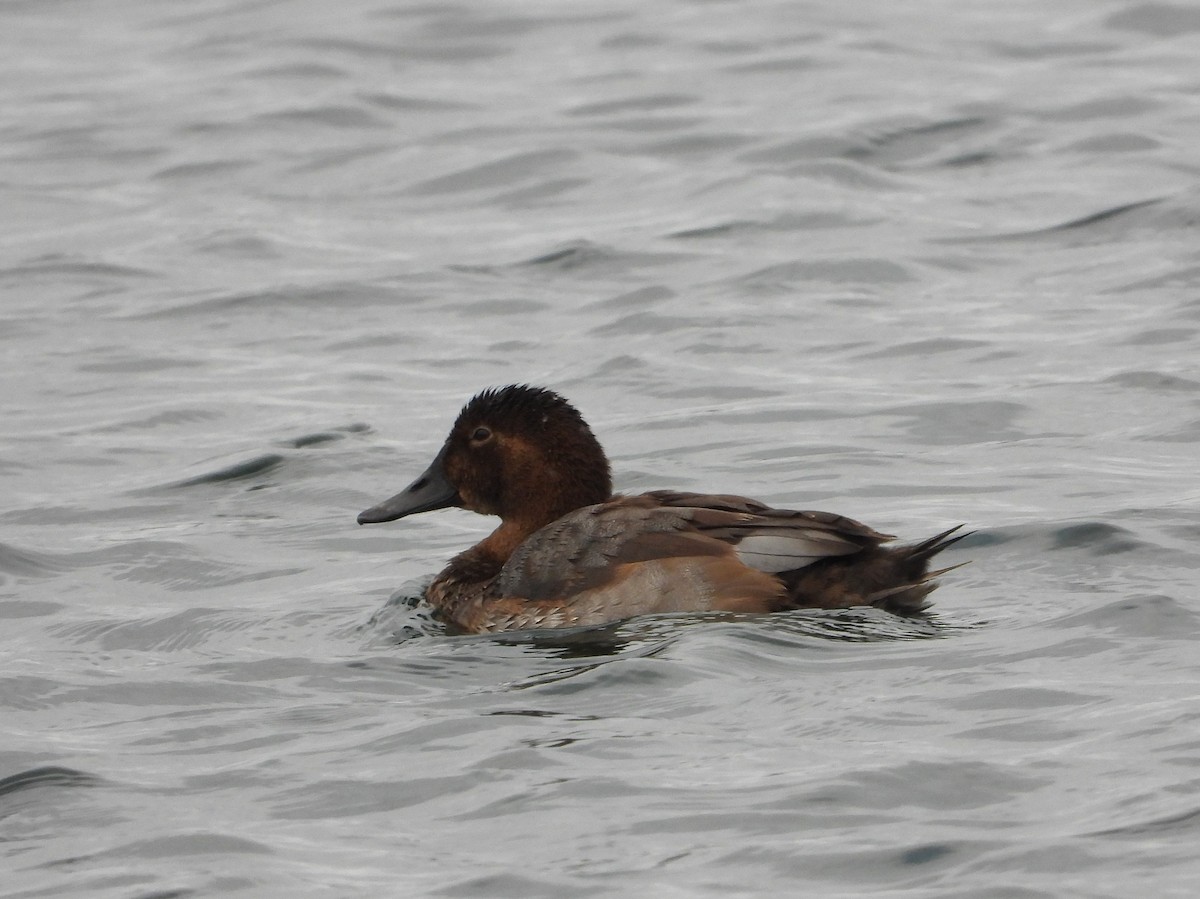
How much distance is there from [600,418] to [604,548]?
11.2 ft

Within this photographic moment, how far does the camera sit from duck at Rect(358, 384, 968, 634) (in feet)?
23.0

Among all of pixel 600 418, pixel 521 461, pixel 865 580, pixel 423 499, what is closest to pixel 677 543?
pixel 865 580

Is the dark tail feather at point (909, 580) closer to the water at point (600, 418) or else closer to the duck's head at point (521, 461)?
the water at point (600, 418)

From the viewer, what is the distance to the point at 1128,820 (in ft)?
17.4

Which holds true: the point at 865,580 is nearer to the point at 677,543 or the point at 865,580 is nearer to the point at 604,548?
the point at 677,543

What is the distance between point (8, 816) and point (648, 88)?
13317mm

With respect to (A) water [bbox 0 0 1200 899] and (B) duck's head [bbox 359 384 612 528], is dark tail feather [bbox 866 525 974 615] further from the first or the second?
(B) duck's head [bbox 359 384 612 528]

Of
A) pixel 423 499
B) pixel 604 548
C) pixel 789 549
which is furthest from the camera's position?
pixel 423 499

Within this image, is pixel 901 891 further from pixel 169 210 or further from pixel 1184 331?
pixel 169 210

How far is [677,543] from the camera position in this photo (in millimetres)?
7160

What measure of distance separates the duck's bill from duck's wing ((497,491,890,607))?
719 mm

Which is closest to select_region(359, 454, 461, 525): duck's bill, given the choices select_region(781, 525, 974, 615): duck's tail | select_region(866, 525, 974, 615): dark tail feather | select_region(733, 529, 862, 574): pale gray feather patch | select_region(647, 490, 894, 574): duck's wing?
select_region(647, 490, 894, 574): duck's wing

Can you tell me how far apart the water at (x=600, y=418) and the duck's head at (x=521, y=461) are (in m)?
0.56

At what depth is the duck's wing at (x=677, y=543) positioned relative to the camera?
7008 mm
